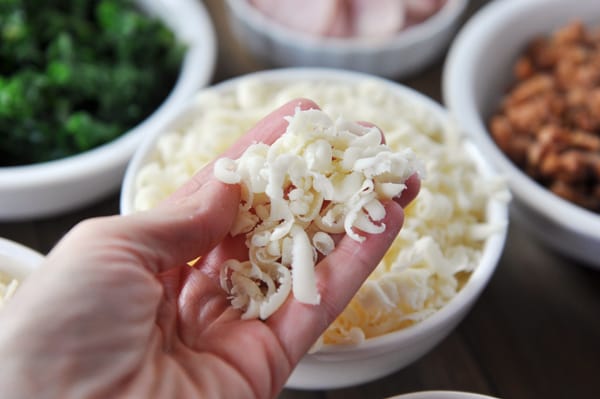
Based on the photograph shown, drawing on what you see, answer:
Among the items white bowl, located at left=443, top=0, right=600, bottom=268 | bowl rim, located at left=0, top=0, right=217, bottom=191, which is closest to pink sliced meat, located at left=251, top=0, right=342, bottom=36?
bowl rim, located at left=0, top=0, right=217, bottom=191

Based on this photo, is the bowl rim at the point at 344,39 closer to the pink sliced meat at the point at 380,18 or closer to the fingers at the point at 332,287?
the pink sliced meat at the point at 380,18

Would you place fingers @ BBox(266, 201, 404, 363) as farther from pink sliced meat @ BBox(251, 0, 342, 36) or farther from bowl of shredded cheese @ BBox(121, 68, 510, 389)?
pink sliced meat @ BBox(251, 0, 342, 36)

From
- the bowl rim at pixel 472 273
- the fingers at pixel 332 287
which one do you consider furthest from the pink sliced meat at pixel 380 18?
the fingers at pixel 332 287

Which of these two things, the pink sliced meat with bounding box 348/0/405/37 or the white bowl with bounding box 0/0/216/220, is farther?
the pink sliced meat with bounding box 348/0/405/37

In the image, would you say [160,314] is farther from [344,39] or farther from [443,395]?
[344,39]

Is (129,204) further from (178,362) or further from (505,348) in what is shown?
(505,348)

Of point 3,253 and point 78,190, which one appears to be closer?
point 3,253

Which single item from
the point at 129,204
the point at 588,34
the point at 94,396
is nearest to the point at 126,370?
the point at 94,396
